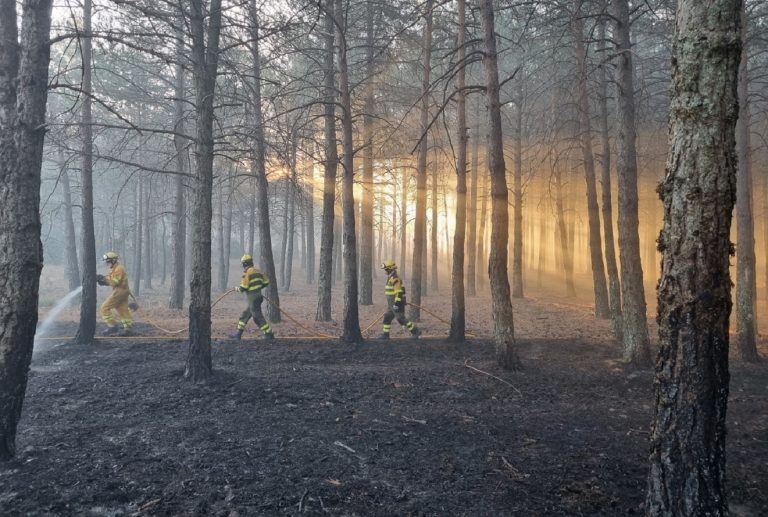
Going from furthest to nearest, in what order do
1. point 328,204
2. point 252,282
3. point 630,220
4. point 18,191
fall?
point 328,204, point 252,282, point 630,220, point 18,191

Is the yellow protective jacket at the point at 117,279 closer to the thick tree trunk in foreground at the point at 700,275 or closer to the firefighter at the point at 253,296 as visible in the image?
the firefighter at the point at 253,296

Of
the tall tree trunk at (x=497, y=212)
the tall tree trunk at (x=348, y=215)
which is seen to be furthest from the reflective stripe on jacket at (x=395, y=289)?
the tall tree trunk at (x=497, y=212)

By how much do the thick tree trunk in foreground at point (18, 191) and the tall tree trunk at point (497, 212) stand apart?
6398 millimetres

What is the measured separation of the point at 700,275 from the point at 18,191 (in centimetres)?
603

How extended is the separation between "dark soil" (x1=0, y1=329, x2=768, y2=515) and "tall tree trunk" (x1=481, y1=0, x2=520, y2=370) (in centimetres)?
64

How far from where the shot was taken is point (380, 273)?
3975cm

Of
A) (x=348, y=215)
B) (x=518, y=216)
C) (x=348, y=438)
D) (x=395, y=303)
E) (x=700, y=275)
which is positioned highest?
(x=518, y=216)

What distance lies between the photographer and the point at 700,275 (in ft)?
11.1

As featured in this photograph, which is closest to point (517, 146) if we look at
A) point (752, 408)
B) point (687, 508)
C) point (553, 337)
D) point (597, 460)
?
point (553, 337)

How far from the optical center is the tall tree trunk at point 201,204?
7.81 meters

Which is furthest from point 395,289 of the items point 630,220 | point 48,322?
point 48,322

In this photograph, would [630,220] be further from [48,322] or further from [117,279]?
[48,322]

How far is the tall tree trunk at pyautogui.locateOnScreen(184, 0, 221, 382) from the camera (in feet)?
25.6

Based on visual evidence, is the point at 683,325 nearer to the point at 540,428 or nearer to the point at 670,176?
the point at 670,176
